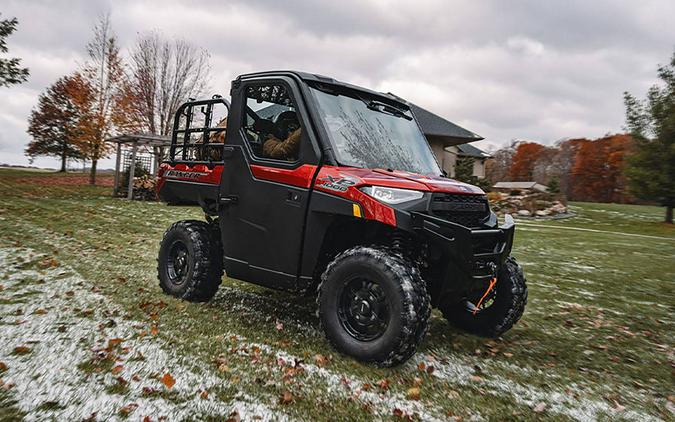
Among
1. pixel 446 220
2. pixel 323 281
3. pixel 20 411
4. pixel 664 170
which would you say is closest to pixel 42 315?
pixel 20 411

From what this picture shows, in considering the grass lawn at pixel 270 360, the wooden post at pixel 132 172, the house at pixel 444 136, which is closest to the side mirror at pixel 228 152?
the grass lawn at pixel 270 360

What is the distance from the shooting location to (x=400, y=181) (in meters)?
3.59

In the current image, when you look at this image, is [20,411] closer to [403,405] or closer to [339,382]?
[339,382]

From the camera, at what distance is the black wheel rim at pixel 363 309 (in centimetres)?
356

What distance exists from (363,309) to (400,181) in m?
1.06

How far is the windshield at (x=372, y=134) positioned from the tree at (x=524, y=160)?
7234 centimetres

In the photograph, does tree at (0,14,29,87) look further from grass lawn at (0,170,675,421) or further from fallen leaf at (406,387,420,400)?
fallen leaf at (406,387,420,400)

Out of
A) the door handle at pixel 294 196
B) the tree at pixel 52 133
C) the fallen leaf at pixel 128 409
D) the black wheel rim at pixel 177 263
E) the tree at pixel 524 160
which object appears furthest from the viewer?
the tree at pixel 524 160

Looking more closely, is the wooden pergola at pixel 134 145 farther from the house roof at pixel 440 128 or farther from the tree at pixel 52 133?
the tree at pixel 52 133

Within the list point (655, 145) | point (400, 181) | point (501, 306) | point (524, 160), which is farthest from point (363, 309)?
point (524, 160)

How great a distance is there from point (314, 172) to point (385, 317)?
1345 mm

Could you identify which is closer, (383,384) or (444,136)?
(383,384)

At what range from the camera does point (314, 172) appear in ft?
12.8

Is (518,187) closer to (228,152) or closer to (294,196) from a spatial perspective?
(228,152)
